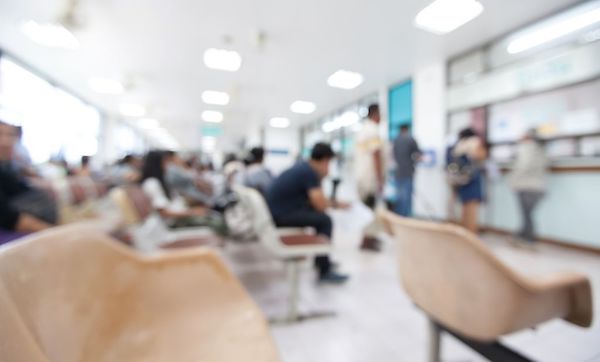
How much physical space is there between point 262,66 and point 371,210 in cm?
175

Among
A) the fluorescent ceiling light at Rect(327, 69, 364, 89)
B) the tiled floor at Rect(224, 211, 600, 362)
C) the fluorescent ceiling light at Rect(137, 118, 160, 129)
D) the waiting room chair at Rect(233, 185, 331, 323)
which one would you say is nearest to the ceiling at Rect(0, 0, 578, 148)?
the fluorescent ceiling light at Rect(327, 69, 364, 89)

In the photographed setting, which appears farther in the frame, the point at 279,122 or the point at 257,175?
the point at 257,175

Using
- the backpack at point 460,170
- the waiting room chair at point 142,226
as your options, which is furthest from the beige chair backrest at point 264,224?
the backpack at point 460,170

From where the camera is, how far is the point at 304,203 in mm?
2158

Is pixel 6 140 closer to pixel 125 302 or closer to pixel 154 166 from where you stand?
pixel 125 302

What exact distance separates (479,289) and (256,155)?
2.40 metres

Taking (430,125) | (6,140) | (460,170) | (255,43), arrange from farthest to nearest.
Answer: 1. (460,170)
2. (430,125)
3. (255,43)
4. (6,140)

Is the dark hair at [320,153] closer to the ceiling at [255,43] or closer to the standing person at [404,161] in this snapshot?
the ceiling at [255,43]

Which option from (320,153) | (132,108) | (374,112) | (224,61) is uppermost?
(132,108)

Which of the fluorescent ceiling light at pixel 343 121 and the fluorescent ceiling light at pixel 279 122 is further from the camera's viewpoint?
the fluorescent ceiling light at pixel 279 122

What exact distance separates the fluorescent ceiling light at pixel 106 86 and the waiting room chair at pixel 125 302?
631 cm

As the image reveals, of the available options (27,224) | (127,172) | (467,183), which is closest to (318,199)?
(27,224)

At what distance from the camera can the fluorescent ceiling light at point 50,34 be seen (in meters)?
3.48

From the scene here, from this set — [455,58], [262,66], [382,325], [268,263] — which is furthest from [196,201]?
[455,58]
